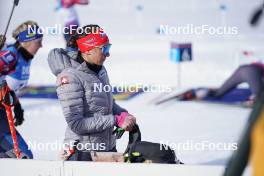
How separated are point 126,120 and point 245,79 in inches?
27.4

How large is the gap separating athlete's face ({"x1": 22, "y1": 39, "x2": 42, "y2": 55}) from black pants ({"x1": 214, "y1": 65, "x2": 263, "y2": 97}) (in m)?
1.04

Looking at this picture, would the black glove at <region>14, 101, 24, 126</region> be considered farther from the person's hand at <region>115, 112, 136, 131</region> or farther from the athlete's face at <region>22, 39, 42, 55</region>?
the person's hand at <region>115, 112, 136, 131</region>

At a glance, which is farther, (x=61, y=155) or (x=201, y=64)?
(x=61, y=155)

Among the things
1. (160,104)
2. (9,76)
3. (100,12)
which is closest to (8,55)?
(9,76)

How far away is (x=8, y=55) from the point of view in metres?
3.04

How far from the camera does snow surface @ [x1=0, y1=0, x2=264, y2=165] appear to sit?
267 centimetres

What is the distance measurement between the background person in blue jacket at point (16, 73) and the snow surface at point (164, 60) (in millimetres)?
72

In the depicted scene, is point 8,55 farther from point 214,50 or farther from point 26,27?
point 214,50

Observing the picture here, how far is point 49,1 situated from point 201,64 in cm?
91

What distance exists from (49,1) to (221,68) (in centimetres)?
101

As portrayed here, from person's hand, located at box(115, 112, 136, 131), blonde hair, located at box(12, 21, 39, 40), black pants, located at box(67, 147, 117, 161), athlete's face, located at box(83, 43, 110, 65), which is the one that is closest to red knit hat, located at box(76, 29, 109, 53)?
athlete's face, located at box(83, 43, 110, 65)

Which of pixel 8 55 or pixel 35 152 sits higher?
pixel 8 55

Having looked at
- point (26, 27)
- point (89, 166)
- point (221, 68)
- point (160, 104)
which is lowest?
point (89, 166)

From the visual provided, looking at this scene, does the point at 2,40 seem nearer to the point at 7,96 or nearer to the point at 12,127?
the point at 7,96
